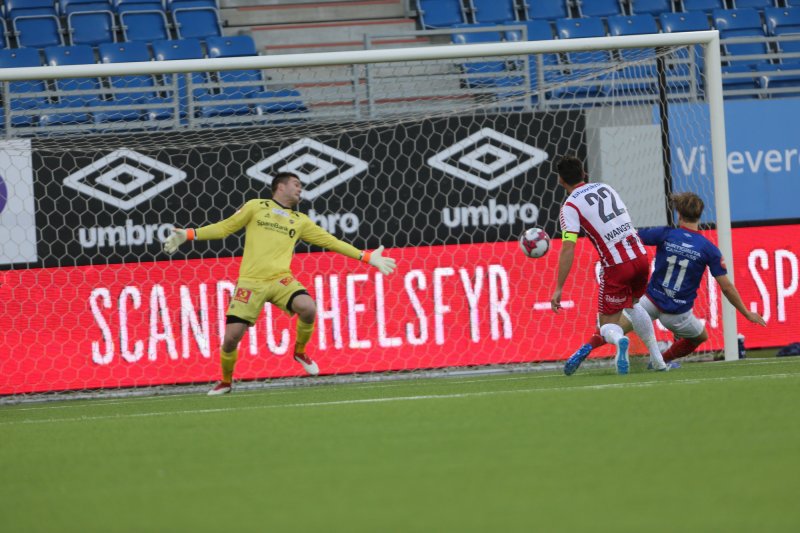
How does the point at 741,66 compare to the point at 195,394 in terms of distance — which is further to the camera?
the point at 741,66

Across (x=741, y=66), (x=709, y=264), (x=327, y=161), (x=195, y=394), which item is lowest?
(x=195, y=394)

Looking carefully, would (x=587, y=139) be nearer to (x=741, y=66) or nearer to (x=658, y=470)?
(x=741, y=66)

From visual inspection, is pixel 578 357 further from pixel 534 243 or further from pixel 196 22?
pixel 196 22

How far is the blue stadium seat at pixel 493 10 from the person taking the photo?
16953mm

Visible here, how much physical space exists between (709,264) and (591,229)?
3.07 ft

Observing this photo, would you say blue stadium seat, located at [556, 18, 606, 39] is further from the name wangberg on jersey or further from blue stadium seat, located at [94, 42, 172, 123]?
the name wangberg on jersey

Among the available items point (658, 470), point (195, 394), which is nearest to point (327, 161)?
point (195, 394)

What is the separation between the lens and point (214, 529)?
3.41 meters

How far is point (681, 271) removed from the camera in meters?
9.10

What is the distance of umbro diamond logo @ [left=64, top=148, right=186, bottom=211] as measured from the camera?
10750 millimetres

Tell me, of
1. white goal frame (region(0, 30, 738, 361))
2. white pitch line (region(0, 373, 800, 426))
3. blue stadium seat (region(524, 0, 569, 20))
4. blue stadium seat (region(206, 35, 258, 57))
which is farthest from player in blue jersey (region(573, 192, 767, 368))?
blue stadium seat (region(524, 0, 569, 20))

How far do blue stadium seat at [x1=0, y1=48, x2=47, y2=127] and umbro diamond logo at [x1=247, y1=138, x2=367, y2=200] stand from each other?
8.53 ft

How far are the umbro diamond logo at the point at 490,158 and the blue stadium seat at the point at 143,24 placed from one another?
239 inches

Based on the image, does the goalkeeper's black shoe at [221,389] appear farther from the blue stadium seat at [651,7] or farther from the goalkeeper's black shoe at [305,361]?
the blue stadium seat at [651,7]
